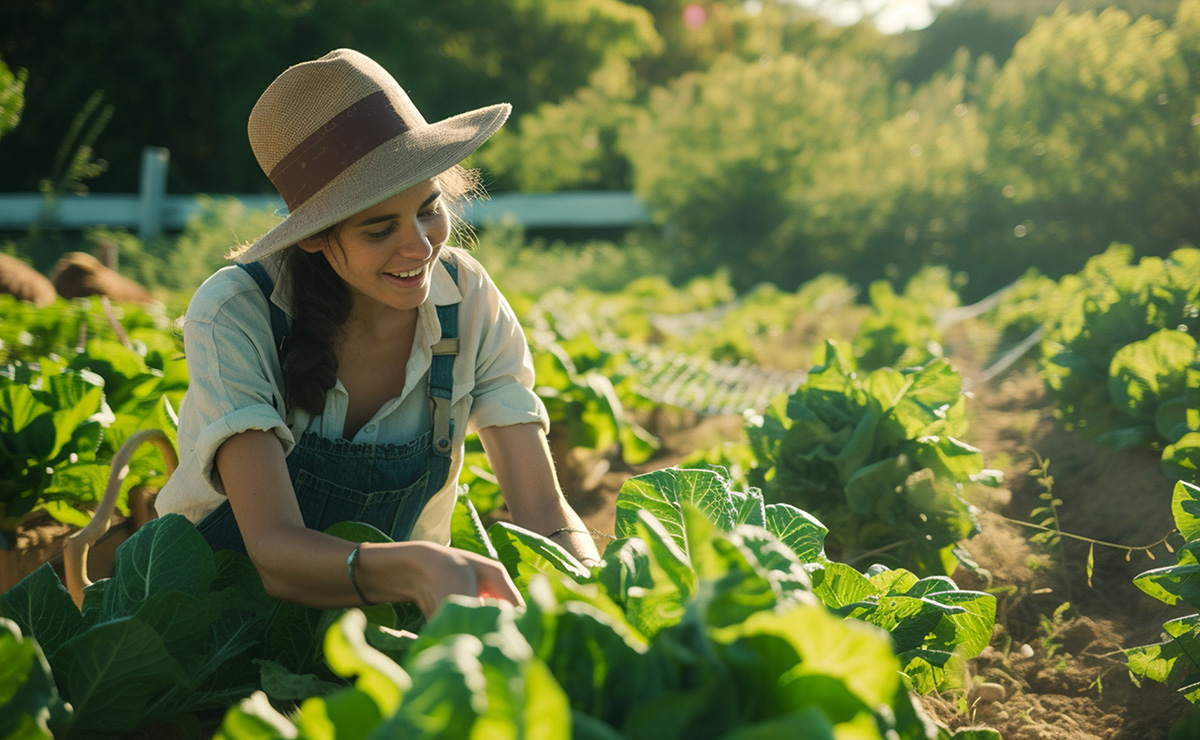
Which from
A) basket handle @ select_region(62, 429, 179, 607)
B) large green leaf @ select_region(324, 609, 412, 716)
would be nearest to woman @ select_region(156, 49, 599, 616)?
basket handle @ select_region(62, 429, 179, 607)

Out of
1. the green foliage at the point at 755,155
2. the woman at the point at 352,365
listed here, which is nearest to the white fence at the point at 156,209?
the green foliage at the point at 755,155

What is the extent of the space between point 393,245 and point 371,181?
14 centimetres

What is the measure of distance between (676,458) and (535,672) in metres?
3.98

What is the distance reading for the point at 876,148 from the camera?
12.6 metres

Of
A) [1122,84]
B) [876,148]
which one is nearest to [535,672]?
[1122,84]

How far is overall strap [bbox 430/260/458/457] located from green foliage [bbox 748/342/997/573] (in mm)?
1088

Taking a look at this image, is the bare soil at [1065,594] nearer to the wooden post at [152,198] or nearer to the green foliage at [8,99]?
the green foliage at [8,99]

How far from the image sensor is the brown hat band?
5.54ft

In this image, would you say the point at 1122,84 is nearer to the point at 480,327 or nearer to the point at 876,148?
the point at 876,148

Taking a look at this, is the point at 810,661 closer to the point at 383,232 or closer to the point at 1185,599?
the point at 383,232

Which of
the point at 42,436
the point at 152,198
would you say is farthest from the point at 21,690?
the point at 152,198

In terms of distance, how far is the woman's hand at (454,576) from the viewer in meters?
1.19

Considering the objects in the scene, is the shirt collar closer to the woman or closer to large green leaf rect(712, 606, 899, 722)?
the woman

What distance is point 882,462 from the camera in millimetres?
2453
